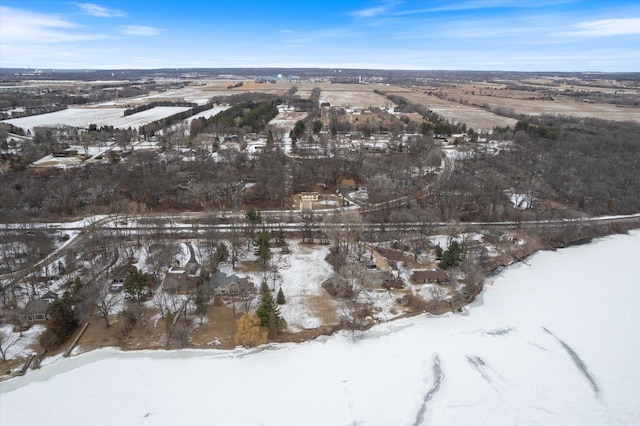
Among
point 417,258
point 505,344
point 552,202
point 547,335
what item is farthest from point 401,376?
point 552,202

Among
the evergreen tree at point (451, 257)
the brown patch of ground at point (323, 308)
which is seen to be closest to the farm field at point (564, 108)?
the evergreen tree at point (451, 257)

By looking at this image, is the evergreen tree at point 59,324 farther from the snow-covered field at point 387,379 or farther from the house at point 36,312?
the house at point 36,312

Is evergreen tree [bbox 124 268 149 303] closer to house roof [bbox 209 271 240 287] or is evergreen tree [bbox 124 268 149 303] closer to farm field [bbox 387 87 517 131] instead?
house roof [bbox 209 271 240 287]

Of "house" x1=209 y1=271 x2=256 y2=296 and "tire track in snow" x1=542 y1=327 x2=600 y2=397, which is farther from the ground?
"house" x1=209 y1=271 x2=256 y2=296

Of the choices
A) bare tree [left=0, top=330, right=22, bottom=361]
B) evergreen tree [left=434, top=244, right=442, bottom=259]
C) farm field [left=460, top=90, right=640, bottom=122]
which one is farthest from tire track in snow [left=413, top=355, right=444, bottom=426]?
farm field [left=460, top=90, right=640, bottom=122]

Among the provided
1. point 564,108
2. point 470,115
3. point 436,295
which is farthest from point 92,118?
point 564,108
